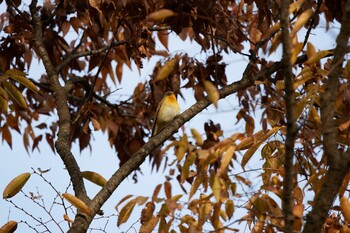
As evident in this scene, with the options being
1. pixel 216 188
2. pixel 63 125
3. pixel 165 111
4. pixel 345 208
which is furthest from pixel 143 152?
pixel 165 111

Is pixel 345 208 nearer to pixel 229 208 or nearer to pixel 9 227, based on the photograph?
pixel 229 208

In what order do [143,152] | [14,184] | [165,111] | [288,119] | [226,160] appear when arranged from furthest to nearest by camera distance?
[165,111]
[143,152]
[14,184]
[226,160]
[288,119]

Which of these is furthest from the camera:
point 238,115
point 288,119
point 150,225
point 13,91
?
point 238,115

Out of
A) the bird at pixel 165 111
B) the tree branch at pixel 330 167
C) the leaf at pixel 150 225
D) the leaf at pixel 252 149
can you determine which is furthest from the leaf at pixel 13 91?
the bird at pixel 165 111

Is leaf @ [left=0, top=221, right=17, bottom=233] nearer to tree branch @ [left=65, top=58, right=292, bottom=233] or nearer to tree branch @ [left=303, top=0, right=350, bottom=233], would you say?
tree branch @ [left=65, top=58, right=292, bottom=233]

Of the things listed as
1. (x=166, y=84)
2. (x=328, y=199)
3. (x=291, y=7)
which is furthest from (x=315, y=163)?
(x=166, y=84)

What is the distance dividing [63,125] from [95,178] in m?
0.52

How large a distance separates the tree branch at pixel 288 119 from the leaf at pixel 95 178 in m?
1.15

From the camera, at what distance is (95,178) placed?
9.45 ft

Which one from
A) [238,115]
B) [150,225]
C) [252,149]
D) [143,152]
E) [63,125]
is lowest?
[150,225]

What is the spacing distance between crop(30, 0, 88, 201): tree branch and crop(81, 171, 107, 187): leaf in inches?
2.3

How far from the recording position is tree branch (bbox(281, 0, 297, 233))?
1869 millimetres

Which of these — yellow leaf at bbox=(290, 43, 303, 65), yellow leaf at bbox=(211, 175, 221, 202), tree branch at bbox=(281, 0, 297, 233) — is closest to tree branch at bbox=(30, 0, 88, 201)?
yellow leaf at bbox=(211, 175, 221, 202)

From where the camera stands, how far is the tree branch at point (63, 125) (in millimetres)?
2941
